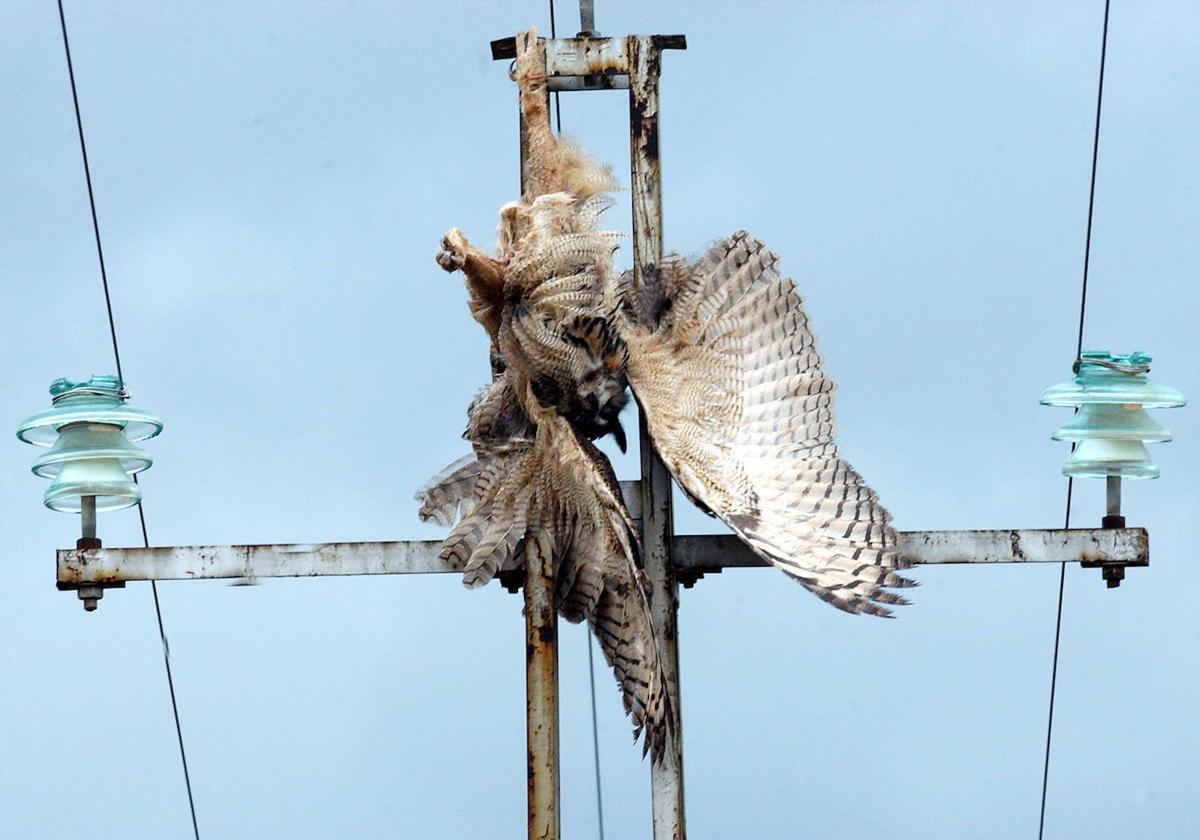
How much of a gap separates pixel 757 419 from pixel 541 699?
1472 mm

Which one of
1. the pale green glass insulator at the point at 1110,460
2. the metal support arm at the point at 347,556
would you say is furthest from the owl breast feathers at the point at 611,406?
the pale green glass insulator at the point at 1110,460

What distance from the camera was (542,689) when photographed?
1377 cm

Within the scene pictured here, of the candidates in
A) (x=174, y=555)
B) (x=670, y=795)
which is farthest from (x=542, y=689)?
(x=174, y=555)

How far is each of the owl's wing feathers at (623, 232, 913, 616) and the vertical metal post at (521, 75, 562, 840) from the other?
717 mm

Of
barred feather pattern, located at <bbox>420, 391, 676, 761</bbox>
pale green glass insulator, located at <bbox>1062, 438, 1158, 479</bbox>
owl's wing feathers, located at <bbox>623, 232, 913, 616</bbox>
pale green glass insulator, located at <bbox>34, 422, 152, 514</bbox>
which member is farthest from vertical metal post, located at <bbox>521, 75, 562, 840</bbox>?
pale green glass insulator, located at <bbox>1062, 438, 1158, 479</bbox>

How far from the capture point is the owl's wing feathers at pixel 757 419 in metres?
13.5

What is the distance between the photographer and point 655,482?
14109 mm

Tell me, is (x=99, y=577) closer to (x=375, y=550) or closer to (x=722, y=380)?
(x=375, y=550)

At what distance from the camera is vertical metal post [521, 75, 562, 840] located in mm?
13633

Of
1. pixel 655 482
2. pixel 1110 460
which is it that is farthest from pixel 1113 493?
pixel 655 482

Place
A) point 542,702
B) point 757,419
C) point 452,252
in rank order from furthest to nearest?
1. point 757,419
2. point 452,252
3. point 542,702

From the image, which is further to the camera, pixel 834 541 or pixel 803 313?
pixel 803 313

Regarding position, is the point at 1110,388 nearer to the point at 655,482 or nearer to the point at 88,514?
the point at 655,482

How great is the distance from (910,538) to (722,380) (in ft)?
3.91
